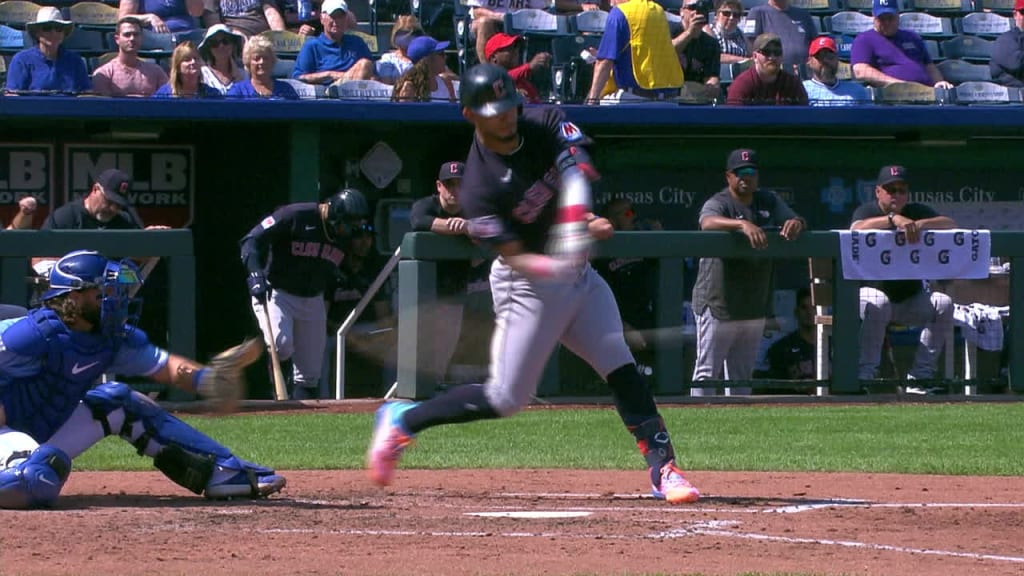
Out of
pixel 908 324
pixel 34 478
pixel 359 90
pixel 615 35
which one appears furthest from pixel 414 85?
pixel 34 478

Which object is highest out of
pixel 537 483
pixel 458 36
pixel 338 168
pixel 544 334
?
pixel 458 36

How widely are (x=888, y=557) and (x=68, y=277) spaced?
2967 millimetres

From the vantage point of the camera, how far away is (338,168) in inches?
505

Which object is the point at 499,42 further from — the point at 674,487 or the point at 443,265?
the point at 674,487

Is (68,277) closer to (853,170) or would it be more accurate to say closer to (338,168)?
(338,168)

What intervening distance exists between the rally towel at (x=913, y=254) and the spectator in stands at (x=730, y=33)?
2789 millimetres

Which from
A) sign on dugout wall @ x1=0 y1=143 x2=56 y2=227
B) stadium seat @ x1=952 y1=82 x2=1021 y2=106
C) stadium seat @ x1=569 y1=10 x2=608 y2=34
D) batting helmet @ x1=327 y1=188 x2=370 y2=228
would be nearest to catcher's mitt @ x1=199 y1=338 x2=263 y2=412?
batting helmet @ x1=327 y1=188 x2=370 y2=228

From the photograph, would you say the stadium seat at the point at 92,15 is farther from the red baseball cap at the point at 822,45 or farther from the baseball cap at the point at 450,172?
the red baseball cap at the point at 822,45

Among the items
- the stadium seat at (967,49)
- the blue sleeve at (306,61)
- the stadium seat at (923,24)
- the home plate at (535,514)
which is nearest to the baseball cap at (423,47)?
the blue sleeve at (306,61)

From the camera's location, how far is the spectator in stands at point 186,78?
11.2 m

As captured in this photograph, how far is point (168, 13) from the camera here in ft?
41.7

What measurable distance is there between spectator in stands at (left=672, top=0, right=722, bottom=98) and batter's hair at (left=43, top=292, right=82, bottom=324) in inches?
298

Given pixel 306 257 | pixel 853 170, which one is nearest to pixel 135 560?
pixel 306 257

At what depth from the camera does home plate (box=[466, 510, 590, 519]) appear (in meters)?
5.92
